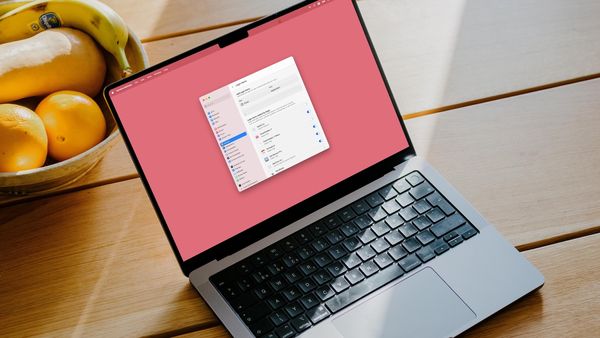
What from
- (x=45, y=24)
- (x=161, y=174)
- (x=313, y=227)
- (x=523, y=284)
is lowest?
(x=523, y=284)

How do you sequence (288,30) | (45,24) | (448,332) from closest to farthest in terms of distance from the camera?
(448,332) < (288,30) < (45,24)

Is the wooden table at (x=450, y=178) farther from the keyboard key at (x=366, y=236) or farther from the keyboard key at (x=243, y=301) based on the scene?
the keyboard key at (x=366, y=236)

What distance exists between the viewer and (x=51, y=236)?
88 cm

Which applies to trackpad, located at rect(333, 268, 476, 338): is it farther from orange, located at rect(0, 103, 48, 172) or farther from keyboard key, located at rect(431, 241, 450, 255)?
orange, located at rect(0, 103, 48, 172)

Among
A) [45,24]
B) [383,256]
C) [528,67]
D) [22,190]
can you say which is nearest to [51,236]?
[22,190]

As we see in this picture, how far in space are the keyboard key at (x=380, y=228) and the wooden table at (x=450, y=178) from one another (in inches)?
4.9

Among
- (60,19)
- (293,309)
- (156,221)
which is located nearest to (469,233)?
(293,309)

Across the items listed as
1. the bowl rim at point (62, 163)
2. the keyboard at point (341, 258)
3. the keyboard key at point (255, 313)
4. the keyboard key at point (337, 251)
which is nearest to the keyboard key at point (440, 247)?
the keyboard at point (341, 258)

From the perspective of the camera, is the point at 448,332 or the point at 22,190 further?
the point at 22,190

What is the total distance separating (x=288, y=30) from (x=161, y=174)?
0.75ft

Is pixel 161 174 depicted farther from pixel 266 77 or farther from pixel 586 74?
pixel 586 74

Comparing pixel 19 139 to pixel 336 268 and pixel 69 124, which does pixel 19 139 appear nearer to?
pixel 69 124

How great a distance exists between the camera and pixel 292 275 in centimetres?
79

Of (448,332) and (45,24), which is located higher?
(45,24)
